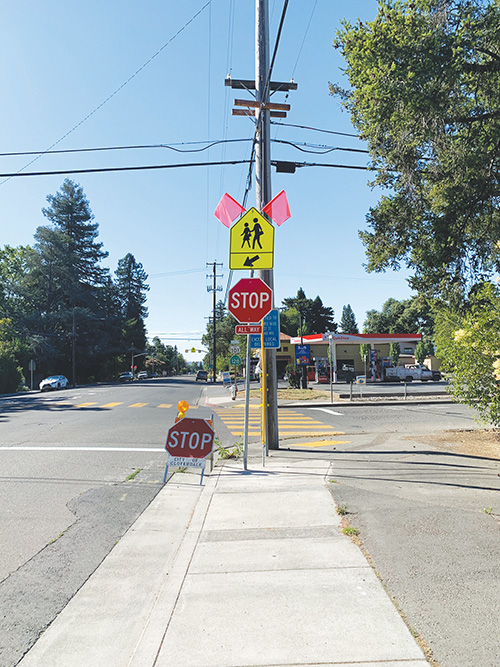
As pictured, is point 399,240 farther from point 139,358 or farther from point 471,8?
point 139,358

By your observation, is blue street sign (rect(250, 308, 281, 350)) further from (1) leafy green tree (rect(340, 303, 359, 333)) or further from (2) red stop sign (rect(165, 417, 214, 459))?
(1) leafy green tree (rect(340, 303, 359, 333))

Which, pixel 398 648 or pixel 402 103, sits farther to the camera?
pixel 402 103

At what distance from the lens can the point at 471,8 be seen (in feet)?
29.7

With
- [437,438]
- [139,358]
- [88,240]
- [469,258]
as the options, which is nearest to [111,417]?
[437,438]

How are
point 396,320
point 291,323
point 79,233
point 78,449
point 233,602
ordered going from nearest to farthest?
point 233,602 → point 78,449 → point 79,233 → point 396,320 → point 291,323

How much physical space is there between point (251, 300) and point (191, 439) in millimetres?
2371

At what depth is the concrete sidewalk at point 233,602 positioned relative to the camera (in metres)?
3.02

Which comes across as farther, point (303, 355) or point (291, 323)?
point (291, 323)

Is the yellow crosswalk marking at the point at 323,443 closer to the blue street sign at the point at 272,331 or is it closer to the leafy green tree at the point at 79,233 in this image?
the blue street sign at the point at 272,331

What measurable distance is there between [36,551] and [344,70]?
10280 mm

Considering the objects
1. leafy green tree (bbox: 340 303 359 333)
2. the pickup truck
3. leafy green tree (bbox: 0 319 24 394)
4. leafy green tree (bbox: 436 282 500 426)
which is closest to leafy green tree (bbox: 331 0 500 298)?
leafy green tree (bbox: 436 282 500 426)

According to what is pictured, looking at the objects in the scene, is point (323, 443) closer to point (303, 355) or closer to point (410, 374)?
point (303, 355)

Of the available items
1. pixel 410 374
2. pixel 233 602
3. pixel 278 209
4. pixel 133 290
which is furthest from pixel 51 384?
pixel 133 290

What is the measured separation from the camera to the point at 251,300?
835 cm
